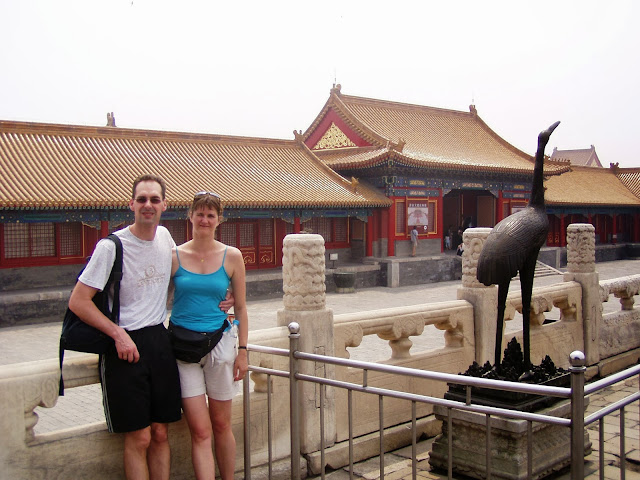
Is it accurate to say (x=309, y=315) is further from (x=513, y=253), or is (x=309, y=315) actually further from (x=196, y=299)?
(x=513, y=253)

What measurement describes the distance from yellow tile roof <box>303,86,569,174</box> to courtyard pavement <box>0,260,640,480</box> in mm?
4542

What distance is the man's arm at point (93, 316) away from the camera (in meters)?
2.84

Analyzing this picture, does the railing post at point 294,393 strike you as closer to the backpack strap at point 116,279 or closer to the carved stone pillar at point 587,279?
the backpack strap at point 116,279

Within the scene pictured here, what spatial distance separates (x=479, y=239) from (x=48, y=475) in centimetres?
406

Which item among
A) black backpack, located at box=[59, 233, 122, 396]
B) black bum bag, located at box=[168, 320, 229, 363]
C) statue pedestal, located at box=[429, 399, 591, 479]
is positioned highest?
black backpack, located at box=[59, 233, 122, 396]

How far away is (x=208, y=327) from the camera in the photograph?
10.5 ft

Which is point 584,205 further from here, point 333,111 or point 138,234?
point 138,234

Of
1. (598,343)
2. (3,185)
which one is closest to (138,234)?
(598,343)

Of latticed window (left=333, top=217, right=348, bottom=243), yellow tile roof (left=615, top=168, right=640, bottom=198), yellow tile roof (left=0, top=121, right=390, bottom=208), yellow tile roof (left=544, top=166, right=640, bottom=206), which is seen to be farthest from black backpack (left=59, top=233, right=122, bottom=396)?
yellow tile roof (left=615, top=168, right=640, bottom=198)

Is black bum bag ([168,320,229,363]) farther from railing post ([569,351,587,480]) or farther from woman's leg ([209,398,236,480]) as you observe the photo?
railing post ([569,351,587,480])

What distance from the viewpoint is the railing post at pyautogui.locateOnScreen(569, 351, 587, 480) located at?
2467mm

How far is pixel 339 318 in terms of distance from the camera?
4.59 meters

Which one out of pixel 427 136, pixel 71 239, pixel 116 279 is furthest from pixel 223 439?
pixel 427 136

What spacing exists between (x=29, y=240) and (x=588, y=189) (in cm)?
2561
